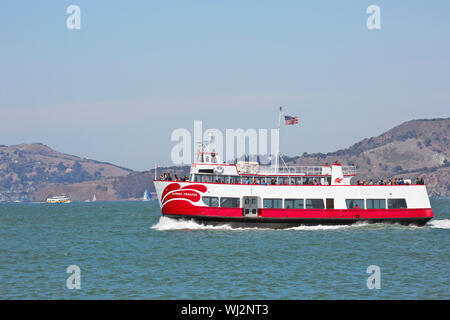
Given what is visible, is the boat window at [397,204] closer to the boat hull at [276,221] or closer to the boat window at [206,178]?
the boat hull at [276,221]

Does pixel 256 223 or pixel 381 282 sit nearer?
pixel 381 282

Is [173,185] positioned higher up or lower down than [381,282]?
higher up

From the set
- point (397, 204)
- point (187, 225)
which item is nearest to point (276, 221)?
point (187, 225)

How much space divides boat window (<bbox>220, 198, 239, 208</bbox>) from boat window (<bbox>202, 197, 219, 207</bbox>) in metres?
0.44

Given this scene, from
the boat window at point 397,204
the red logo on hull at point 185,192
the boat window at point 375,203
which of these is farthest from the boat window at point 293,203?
the boat window at point 397,204

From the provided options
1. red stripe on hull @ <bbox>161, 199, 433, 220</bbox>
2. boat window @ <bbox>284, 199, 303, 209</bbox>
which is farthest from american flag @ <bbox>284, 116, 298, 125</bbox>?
red stripe on hull @ <bbox>161, 199, 433, 220</bbox>

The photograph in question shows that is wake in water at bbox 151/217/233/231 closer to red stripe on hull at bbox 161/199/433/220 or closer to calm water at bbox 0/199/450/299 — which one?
calm water at bbox 0/199/450/299

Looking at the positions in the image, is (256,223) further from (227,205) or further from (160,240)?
(160,240)

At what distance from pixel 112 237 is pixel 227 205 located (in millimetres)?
12116

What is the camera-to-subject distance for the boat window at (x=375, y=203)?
5612cm

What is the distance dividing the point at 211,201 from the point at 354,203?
12.6 metres

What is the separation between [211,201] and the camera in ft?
182
